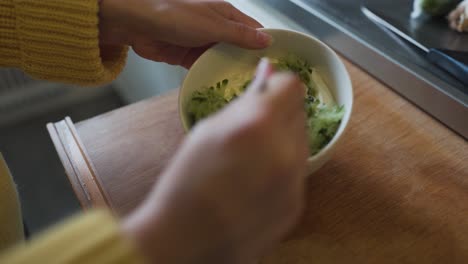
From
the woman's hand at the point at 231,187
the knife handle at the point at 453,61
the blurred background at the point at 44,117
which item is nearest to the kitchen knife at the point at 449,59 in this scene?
the knife handle at the point at 453,61

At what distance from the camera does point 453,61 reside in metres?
0.51

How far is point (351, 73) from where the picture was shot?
0.59m

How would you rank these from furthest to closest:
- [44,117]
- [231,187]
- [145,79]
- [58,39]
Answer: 1. [44,117]
2. [145,79]
3. [58,39]
4. [231,187]

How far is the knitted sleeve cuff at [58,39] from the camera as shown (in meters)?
0.44

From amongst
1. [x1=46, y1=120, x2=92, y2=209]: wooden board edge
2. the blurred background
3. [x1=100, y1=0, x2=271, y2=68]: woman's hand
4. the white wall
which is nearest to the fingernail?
[x1=100, y1=0, x2=271, y2=68]: woman's hand

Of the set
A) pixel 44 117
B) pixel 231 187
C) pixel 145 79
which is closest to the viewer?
pixel 231 187

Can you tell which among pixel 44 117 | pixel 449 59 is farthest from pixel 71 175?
pixel 44 117

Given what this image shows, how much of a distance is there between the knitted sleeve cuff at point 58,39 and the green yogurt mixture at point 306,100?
113mm

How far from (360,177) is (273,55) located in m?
0.16

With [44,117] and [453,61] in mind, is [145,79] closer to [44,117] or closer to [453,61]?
[44,117]

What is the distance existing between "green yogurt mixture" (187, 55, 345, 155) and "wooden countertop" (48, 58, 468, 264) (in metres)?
0.07

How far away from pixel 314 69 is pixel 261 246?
274mm

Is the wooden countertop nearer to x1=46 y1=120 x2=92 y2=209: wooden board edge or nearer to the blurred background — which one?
x1=46 y1=120 x2=92 y2=209: wooden board edge

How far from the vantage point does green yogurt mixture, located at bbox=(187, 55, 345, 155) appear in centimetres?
42
